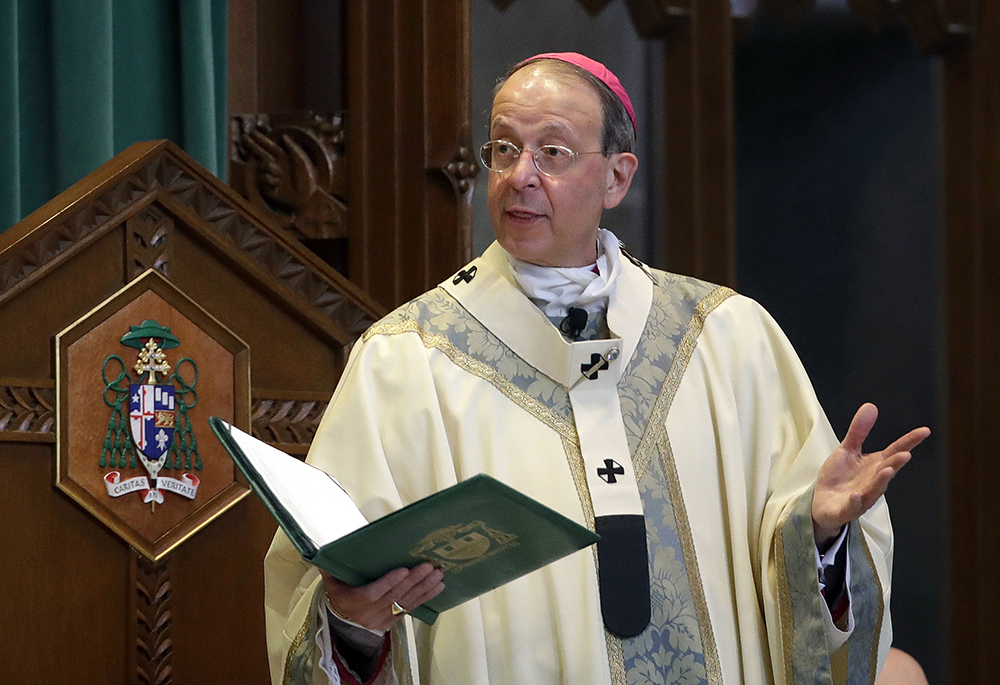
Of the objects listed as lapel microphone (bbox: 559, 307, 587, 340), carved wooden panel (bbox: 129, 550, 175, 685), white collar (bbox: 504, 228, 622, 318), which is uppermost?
white collar (bbox: 504, 228, 622, 318)

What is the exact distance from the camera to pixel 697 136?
15.6ft

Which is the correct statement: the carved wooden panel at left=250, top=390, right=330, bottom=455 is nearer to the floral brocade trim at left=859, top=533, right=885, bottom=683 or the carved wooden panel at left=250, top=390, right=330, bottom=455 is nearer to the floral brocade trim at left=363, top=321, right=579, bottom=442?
the floral brocade trim at left=363, top=321, right=579, bottom=442

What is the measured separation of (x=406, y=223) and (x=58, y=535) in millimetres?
1676

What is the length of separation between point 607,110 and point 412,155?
5.22 ft

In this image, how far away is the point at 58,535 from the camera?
2.75 meters

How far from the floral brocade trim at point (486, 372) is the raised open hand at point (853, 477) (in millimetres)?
446

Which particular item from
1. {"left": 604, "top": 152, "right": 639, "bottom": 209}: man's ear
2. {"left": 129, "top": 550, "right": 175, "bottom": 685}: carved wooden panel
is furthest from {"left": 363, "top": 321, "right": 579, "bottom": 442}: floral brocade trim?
{"left": 129, "top": 550, "right": 175, "bottom": 685}: carved wooden panel

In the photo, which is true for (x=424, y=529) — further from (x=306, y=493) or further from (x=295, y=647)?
(x=295, y=647)

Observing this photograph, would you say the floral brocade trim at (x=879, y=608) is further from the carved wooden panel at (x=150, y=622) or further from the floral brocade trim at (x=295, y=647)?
the carved wooden panel at (x=150, y=622)

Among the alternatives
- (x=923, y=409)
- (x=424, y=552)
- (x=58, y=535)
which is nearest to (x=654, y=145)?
(x=923, y=409)

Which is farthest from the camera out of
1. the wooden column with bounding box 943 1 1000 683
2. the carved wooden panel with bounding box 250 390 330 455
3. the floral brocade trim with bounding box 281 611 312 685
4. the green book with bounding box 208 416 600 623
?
the wooden column with bounding box 943 1 1000 683

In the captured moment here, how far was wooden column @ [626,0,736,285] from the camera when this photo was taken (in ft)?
15.6

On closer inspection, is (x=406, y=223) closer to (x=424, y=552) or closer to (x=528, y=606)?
(x=528, y=606)

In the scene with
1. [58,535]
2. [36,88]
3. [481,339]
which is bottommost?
[58,535]
